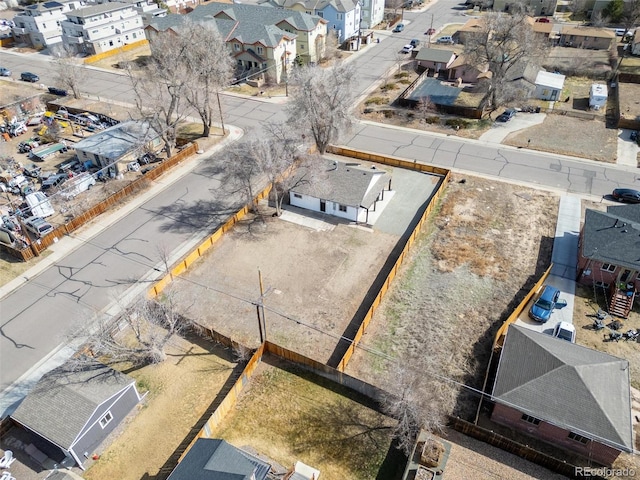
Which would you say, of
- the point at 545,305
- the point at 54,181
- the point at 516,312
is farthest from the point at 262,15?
the point at 545,305

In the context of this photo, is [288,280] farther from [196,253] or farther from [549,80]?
[549,80]

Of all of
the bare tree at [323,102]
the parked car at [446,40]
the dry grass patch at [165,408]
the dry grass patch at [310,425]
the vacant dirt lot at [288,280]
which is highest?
the bare tree at [323,102]

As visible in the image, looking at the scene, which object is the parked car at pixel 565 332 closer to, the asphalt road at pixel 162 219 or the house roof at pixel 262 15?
the asphalt road at pixel 162 219

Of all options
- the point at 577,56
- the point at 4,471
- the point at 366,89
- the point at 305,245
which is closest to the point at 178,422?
the point at 4,471

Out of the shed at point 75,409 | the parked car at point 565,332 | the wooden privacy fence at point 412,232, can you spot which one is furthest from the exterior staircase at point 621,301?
the shed at point 75,409

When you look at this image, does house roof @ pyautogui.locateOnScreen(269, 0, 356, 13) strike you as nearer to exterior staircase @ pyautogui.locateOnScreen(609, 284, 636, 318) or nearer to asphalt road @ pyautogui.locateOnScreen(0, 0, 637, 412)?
asphalt road @ pyautogui.locateOnScreen(0, 0, 637, 412)

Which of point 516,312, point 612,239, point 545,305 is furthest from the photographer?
point 612,239

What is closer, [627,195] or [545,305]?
[545,305]
